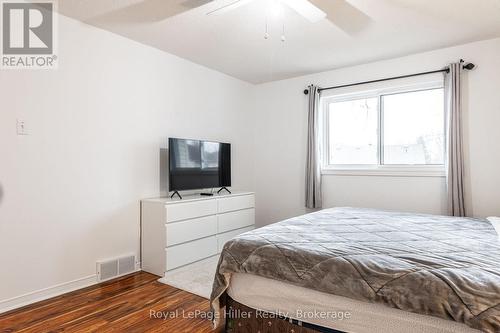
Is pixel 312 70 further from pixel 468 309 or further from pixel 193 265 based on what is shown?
pixel 468 309

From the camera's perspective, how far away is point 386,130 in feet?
12.8

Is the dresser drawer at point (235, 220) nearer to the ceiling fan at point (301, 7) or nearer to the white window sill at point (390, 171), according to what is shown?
the white window sill at point (390, 171)

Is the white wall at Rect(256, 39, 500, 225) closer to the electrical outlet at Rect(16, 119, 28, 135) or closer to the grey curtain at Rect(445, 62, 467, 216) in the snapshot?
the grey curtain at Rect(445, 62, 467, 216)

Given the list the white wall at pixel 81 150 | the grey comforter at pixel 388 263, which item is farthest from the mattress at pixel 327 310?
the white wall at pixel 81 150

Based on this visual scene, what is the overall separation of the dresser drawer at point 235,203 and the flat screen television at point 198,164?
0.27 m

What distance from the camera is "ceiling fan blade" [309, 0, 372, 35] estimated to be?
2.47 meters

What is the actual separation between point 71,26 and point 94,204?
5.49 ft

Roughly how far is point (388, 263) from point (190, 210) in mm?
2254

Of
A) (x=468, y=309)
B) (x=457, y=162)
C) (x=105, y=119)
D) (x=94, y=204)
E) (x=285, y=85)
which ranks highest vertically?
(x=285, y=85)

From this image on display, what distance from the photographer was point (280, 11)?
8.49 feet

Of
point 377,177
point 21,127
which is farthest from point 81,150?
point 377,177

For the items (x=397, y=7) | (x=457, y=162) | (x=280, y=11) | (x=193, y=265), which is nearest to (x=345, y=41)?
(x=397, y=7)

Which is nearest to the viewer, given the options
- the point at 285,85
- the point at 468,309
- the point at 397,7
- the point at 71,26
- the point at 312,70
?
the point at 468,309

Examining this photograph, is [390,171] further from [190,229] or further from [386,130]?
[190,229]
